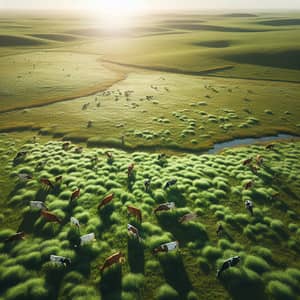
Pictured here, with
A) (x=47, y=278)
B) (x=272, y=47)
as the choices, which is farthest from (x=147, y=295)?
(x=272, y=47)

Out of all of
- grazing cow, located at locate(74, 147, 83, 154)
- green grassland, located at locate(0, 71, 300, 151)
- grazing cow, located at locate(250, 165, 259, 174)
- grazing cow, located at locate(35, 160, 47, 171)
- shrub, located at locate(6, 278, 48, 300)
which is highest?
shrub, located at locate(6, 278, 48, 300)

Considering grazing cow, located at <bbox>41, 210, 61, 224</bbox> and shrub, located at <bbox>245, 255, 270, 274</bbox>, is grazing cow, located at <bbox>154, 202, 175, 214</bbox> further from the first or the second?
grazing cow, located at <bbox>41, 210, 61, 224</bbox>

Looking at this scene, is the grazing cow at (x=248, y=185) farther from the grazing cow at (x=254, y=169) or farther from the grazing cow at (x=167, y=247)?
the grazing cow at (x=167, y=247)

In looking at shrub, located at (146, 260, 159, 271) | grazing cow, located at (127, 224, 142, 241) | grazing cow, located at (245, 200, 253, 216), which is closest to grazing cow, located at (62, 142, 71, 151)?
grazing cow, located at (127, 224, 142, 241)

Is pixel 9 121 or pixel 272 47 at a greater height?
pixel 272 47

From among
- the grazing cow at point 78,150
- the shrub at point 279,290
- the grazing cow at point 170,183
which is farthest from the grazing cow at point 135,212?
the grazing cow at point 78,150

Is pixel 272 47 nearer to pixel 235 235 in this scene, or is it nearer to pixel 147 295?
pixel 235 235
